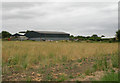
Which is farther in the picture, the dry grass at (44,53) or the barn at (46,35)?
the barn at (46,35)

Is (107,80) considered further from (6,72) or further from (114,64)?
(6,72)

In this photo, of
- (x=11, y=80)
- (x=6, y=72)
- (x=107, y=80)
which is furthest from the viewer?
(x=6, y=72)

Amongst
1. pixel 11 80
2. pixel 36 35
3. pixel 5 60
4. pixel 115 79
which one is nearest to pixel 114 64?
pixel 115 79

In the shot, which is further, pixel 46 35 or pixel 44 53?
pixel 46 35

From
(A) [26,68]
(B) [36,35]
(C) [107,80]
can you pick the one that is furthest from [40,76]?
(B) [36,35]

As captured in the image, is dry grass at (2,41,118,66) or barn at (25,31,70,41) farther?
barn at (25,31,70,41)

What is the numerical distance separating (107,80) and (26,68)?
12.7ft

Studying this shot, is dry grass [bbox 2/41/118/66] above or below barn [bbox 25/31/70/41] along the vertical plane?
below

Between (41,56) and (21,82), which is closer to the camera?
(21,82)

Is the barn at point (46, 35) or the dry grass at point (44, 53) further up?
the barn at point (46, 35)

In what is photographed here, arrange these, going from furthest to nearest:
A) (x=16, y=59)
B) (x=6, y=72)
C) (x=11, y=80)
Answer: (x=16, y=59), (x=6, y=72), (x=11, y=80)

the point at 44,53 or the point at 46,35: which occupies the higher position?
the point at 46,35

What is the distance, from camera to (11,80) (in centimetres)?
538

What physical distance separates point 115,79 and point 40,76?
8.71 ft
